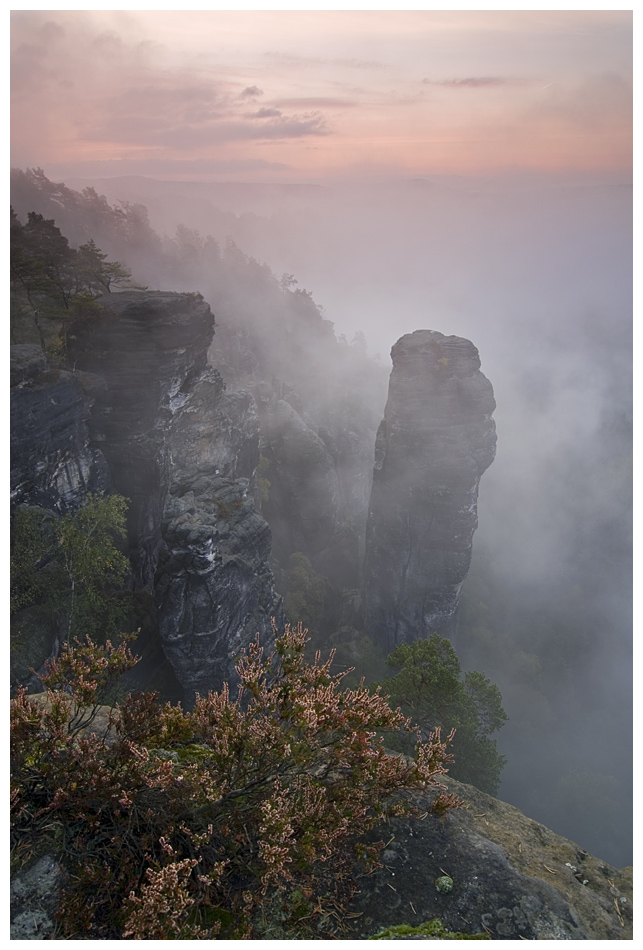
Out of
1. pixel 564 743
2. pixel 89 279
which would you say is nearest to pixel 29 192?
pixel 89 279

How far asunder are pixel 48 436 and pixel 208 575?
10743mm

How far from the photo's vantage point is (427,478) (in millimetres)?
44781

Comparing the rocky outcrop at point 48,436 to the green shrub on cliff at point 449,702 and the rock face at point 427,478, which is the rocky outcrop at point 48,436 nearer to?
the green shrub on cliff at point 449,702

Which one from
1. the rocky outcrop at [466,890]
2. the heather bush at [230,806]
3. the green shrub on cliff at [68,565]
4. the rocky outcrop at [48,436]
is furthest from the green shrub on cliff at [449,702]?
the rocky outcrop at [48,436]

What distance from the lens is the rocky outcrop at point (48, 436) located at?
24.2 m

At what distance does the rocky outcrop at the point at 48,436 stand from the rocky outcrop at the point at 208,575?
5.20m

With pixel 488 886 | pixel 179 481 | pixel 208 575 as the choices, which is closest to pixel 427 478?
pixel 179 481

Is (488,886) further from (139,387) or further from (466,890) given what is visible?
(139,387)

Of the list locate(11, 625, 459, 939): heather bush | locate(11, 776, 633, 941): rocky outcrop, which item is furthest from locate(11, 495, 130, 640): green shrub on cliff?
locate(11, 776, 633, 941): rocky outcrop

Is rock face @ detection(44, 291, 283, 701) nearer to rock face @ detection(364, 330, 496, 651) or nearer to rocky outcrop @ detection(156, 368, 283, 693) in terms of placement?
rocky outcrop @ detection(156, 368, 283, 693)

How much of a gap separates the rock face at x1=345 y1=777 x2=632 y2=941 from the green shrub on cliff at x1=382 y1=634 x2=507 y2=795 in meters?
9.62

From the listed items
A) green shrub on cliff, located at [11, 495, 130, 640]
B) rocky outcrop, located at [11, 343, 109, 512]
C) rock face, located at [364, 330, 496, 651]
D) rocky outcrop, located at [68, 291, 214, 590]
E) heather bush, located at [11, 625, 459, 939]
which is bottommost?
heather bush, located at [11, 625, 459, 939]

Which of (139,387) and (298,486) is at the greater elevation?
(298,486)

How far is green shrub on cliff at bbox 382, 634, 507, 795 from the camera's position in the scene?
19.0m
